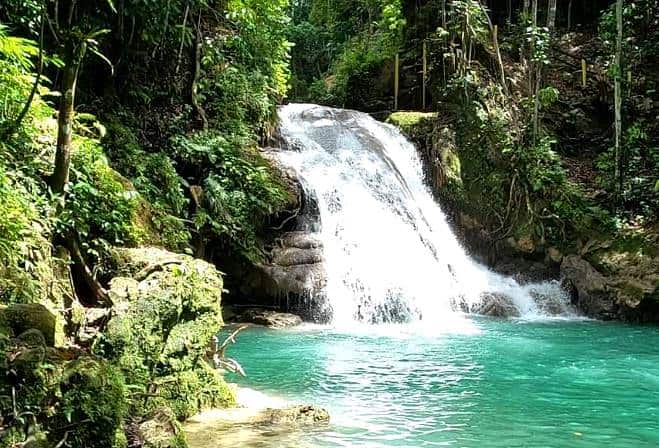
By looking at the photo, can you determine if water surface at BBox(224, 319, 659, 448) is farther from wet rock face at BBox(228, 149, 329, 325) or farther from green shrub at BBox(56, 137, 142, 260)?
green shrub at BBox(56, 137, 142, 260)

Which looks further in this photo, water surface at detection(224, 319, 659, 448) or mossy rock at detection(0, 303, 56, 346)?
water surface at detection(224, 319, 659, 448)

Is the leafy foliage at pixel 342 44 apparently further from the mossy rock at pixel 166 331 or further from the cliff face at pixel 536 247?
the mossy rock at pixel 166 331

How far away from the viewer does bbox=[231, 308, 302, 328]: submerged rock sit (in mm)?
11562

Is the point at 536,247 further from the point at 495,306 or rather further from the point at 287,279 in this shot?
the point at 287,279

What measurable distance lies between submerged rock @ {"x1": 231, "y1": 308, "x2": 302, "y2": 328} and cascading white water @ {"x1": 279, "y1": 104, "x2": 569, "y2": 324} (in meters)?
0.87

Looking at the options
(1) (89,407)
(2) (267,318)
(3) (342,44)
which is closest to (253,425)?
(1) (89,407)

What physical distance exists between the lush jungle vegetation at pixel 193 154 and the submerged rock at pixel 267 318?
0.91m

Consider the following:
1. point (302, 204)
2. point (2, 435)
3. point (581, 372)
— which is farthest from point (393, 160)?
point (2, 435)

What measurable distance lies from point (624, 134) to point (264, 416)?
1314 cm

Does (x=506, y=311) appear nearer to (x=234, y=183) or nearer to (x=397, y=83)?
(x=234, y=183)

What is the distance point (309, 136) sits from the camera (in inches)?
663

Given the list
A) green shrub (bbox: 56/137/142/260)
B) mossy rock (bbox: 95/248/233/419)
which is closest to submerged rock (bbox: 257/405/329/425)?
mossy rock (bbox: 95/248/233/419)

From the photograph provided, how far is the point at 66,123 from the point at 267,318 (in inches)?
233

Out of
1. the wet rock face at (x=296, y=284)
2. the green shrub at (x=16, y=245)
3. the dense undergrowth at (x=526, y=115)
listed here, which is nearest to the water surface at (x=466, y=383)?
the wet rock face at (x=296, y=284)
